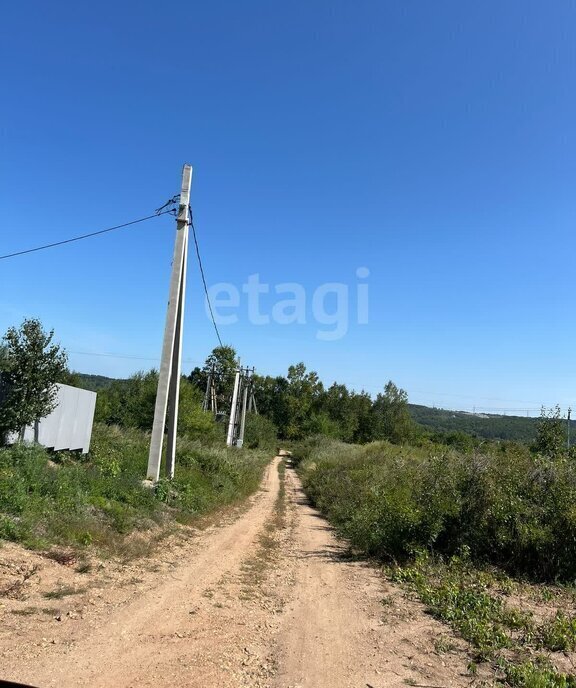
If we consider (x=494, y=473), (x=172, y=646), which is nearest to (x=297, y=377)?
(x=494, y=473)

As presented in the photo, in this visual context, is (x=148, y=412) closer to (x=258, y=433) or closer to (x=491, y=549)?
(x=491, y=549)

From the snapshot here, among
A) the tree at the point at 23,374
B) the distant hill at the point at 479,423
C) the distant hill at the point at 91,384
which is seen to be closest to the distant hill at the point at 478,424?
the distant hill at the point at 479,423

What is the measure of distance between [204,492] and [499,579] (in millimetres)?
10540

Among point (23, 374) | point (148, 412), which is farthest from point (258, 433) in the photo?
point (23, 374)

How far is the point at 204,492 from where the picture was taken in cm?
1652

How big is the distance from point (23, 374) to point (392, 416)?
76.7 meters

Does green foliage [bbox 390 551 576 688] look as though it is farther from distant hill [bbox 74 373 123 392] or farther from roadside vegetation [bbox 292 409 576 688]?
distant hill [bbox 74 373 123 392]

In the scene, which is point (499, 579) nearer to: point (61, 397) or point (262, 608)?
point (262, 608)

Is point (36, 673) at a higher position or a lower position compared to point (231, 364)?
lower

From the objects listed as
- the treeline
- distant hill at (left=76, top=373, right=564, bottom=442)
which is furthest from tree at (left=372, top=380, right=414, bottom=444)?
distant hill at (left=76, top=373, right=564, bottom=442)

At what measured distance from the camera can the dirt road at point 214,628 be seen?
14.4ft

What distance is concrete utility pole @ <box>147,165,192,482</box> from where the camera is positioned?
1384 centimetres

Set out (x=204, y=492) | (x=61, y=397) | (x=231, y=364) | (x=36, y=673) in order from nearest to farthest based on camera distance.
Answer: (x=36, y=673), (x=61, y=397), (x=204, y=492), (x=231, y=364)

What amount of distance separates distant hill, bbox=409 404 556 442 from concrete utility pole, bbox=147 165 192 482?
113m
